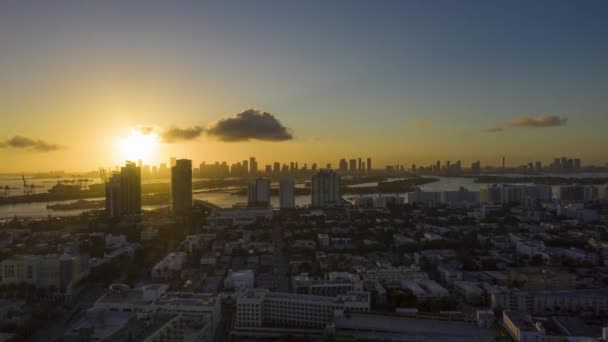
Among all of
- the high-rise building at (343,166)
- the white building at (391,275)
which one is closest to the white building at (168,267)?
the white building at (391,275)

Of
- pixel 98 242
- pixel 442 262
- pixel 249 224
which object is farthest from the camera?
pixel 249 224

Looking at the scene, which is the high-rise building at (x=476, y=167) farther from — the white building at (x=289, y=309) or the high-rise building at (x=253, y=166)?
the white building at (x=289, y=309)

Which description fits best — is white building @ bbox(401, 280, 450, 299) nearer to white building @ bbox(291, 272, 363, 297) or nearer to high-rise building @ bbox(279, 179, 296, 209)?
white building @ bbox(291, 272, 363, 297)

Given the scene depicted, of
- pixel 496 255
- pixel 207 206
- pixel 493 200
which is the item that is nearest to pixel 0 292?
pixel 496 255

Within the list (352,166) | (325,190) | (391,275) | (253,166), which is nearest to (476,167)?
(352,166)

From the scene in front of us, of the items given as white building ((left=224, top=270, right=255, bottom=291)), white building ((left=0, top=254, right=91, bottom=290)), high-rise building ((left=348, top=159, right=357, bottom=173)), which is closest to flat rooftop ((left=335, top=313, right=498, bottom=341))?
white building ((left=224, top=270, right=255, bottom=291))

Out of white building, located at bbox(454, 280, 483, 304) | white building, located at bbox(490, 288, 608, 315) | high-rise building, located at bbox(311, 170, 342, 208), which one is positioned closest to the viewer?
white building, located at bbox(490, 288, 608, 315)

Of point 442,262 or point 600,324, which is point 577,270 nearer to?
point 442,262
